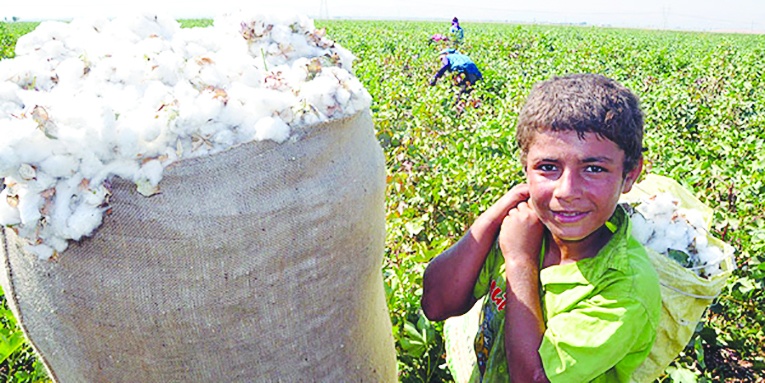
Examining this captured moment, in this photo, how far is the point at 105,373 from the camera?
4.17 feet

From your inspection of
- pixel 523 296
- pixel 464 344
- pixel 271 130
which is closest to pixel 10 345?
pixel 271 130

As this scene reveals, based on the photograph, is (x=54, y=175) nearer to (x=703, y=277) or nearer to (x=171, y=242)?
(x=171, y=242)

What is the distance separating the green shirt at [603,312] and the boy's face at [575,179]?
8 centimetres

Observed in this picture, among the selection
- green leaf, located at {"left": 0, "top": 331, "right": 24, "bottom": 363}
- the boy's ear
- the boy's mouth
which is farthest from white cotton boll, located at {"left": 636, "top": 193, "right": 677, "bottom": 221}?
green leaf, located at {"left": 0, "top": 331, "right": 24, "bottom": 363}

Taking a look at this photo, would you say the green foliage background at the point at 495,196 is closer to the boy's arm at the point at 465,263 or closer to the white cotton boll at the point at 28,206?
the boy's arm at the point at 465,263

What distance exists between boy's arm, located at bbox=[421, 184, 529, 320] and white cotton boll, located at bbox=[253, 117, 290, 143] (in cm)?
59

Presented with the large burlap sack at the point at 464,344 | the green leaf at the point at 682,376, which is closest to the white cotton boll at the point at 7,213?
the large burlap sack at the point at 464,344

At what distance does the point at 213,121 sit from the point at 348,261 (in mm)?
434

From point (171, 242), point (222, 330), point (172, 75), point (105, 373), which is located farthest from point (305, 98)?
point (105, 373)

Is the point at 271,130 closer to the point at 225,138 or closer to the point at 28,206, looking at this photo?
the point at 225,138

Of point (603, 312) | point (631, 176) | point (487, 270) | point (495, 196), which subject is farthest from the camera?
point (495, 196)

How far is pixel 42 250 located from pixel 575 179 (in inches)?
38.9

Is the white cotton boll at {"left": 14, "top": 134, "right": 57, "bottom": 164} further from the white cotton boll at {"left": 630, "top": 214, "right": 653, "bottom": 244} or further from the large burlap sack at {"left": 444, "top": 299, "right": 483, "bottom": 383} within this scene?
the white cotton boll at {"left": 630, "top": 214, "right": 653, "bottom": 244}

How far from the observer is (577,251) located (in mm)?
1312
